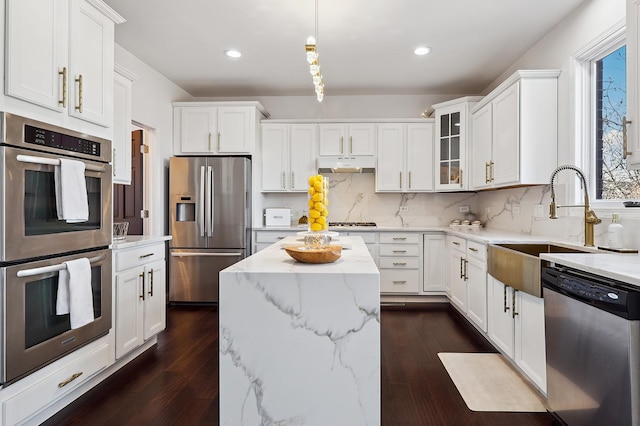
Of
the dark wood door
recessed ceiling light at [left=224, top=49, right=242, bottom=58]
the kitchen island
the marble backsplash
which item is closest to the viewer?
the kitchen island

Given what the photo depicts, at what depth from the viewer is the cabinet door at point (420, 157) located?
4.61 metres

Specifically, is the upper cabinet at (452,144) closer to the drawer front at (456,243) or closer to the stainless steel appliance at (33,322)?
the drawer front at (456,243)

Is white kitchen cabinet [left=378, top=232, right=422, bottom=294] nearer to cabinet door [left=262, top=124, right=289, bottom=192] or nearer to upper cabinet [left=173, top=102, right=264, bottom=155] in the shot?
cabinet door [left=262, top=124, right=289, bottom=192]

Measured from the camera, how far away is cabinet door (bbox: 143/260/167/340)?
9.27 feet

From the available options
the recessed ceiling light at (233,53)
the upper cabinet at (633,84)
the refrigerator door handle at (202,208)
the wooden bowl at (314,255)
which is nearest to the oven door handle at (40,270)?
the wooden bowl at (314,255)

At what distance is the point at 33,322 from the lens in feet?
5.85

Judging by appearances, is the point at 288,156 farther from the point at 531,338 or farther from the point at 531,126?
the point at 531,338

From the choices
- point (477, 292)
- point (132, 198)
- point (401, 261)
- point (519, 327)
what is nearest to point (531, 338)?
point (519, 327)

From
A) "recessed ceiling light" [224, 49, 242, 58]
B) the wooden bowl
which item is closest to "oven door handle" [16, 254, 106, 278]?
the wooden bowl

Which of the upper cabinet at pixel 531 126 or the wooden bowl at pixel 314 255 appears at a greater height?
the upper cabinet at pixel 531 126

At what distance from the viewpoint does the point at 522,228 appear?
141 inches

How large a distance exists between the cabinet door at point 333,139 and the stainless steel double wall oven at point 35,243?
2.86m

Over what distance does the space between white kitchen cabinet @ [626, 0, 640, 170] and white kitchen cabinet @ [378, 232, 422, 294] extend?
2.71m

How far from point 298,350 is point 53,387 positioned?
4.55 ft
